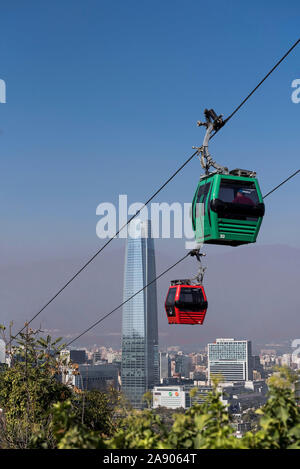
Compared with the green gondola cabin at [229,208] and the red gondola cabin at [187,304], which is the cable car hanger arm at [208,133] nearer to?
the green gondola cabin at [229,208]

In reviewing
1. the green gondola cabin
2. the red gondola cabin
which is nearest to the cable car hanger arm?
the green gondola cabin

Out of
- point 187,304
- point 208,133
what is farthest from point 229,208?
point 187,304

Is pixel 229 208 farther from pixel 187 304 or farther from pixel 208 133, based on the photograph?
pixel 187 304

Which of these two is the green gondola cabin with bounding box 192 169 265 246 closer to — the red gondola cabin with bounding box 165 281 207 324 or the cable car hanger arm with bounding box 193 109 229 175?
the cable car hanger arm with bounding box 193 109 229 175

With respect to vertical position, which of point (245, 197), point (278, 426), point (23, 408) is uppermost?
point (245, 197)

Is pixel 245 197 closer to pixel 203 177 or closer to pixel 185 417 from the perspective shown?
pixel 203 177
